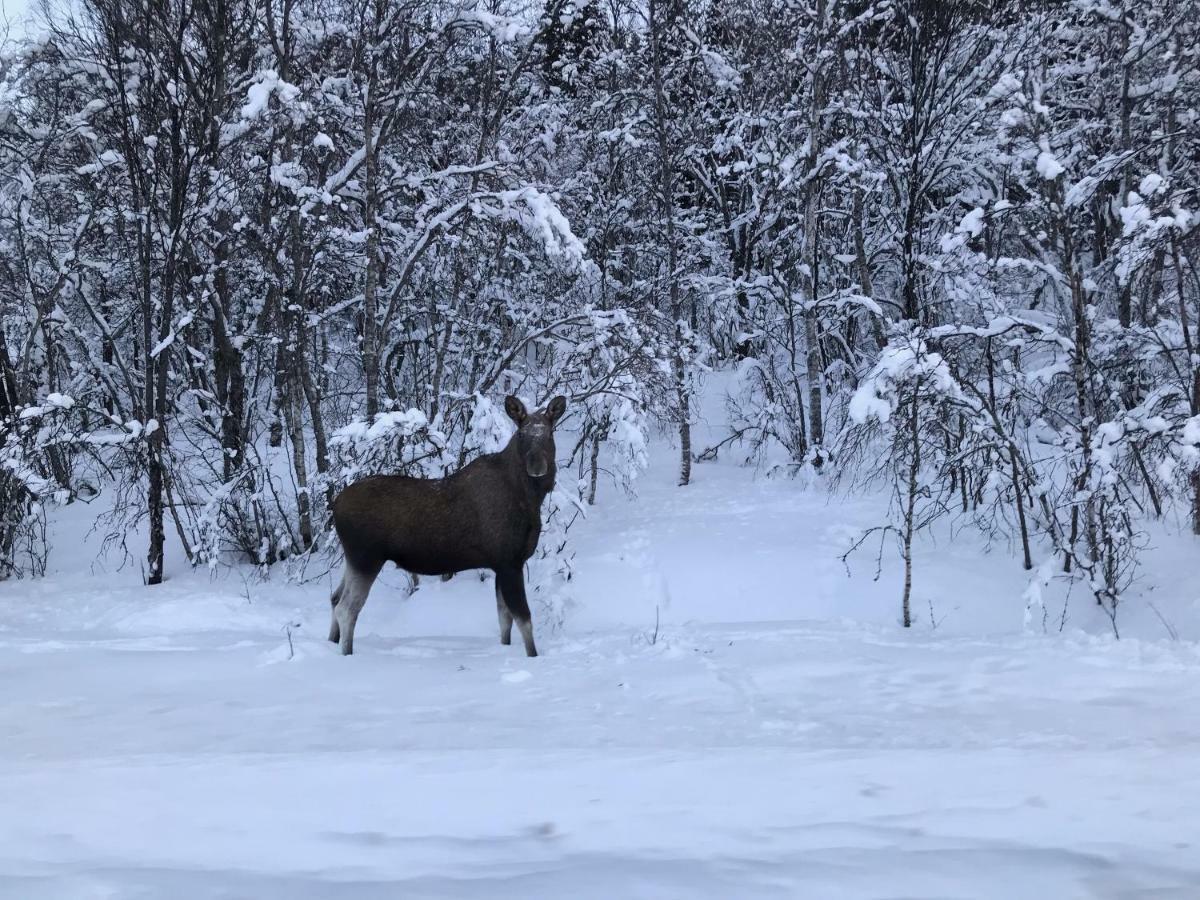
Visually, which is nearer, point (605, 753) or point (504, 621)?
point (605, 753)

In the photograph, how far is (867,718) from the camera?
209 inches

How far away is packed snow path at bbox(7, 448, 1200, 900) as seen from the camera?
2.75m

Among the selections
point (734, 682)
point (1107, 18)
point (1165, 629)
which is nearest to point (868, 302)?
point (1165, 629)

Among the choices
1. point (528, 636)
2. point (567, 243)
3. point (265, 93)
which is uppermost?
point (265, 93)

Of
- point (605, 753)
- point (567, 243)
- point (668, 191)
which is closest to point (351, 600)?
point (605, 753)

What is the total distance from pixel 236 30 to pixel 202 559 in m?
6.74

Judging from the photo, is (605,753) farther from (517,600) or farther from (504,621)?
(504,621)

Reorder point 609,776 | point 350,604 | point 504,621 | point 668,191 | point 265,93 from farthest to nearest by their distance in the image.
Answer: point 668,191 < point 265,93 < point 504,621 < point 350,604 < point 609,776

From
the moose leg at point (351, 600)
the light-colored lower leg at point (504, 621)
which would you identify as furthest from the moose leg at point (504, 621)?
the moose leg at point (351, 600)

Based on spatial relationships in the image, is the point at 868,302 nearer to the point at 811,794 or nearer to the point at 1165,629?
the point at 1165,629

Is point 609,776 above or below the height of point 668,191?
below

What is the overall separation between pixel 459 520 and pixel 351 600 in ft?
3.76

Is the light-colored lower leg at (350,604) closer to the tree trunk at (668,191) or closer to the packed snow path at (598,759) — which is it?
the packed snow path at (598,759)

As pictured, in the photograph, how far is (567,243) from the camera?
9852 millimetres
